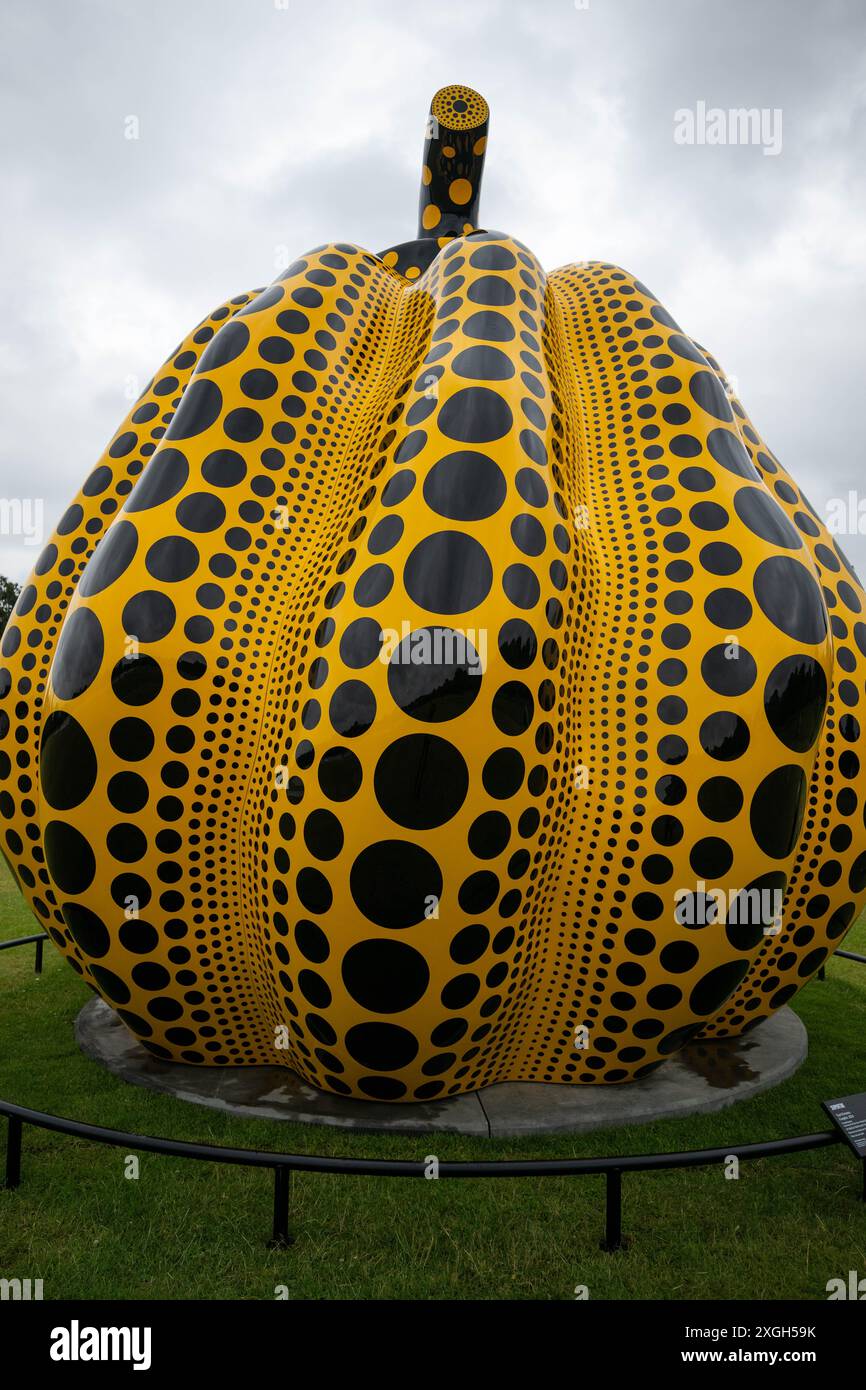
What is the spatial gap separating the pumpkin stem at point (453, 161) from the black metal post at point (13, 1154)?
10353 millimetres

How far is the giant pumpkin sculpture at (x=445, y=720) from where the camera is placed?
19.7ft

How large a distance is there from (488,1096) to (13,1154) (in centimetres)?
342

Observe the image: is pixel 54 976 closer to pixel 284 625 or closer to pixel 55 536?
pixel 55 536

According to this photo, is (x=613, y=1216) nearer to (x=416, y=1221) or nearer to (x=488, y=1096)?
(x=416, y=1221)

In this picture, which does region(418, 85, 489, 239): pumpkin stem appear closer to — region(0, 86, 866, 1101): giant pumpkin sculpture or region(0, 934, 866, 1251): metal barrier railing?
region(0, 86, 866, 1101): giant pumpkin sculpture

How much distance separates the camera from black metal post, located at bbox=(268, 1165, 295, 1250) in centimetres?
532

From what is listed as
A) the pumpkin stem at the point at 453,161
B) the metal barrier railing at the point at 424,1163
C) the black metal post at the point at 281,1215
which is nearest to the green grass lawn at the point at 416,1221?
the black metal post at the point at 281,1215

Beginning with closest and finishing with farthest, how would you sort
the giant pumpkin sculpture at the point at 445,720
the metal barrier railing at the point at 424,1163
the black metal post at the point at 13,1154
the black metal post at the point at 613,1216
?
the metal barrier railing at the point at 424,1163 → the black metal post at the point at 613,1216 → the black metal post at the point at 13,1154 → the giant pumpkin sculpture at the point at 445,720

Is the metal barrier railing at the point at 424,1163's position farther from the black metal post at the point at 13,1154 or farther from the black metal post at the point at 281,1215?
the black metal post at the point at 13,1154

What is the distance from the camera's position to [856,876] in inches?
320

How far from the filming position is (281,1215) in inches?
212

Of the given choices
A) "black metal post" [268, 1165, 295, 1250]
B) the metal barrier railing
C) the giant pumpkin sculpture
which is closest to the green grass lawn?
"black metal post" [268, 1165, 295, 1250]

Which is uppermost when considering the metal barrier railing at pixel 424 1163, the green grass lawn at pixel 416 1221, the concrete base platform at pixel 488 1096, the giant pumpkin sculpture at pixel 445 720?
the giant pumpkin sculpture at pixel 445 720

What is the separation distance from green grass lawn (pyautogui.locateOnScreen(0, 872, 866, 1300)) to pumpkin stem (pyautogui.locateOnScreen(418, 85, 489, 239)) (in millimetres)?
10073
